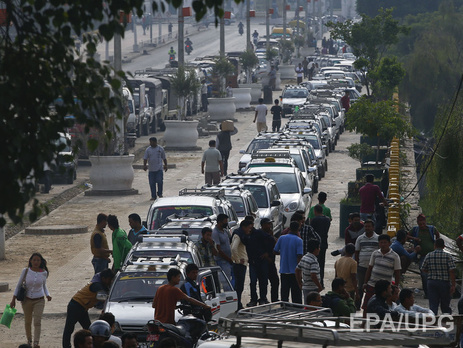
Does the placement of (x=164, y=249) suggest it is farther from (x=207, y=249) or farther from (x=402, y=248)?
(x=402, y=248)

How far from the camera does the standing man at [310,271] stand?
1361 centimetres

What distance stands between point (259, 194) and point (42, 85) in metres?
14.9

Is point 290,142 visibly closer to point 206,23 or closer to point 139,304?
point 139,304

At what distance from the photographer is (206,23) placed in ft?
429

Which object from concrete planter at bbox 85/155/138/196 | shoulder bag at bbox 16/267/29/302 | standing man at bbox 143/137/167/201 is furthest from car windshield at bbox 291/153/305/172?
shoulder bag at bbox 16/267/29/302

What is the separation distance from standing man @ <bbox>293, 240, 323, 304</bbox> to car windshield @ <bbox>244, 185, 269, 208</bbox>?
25.4 ft

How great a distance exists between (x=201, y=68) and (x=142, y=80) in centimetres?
1325

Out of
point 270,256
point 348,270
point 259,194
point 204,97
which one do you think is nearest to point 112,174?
point 259,194

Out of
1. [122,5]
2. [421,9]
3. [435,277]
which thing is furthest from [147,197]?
[421,9]

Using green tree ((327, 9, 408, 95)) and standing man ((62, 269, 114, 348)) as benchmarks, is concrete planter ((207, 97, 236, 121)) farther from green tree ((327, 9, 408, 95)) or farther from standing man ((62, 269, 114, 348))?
standing man ((62, 269, 114, 348))

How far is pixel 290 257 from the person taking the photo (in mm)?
14844

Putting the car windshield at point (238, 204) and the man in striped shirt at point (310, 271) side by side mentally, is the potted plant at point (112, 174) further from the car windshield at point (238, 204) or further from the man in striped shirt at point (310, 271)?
the man in striped shirt at point (310, 271)

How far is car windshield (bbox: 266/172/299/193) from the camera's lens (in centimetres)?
2405

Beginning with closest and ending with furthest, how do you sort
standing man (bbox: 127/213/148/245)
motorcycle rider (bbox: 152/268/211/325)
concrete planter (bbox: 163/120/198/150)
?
1. motorcycle rider (bbox: 152/268/211/325)
2. standing man (bbox: 127/213/148/245)
3. concrete planter (bbox: 163/120/198/150)
